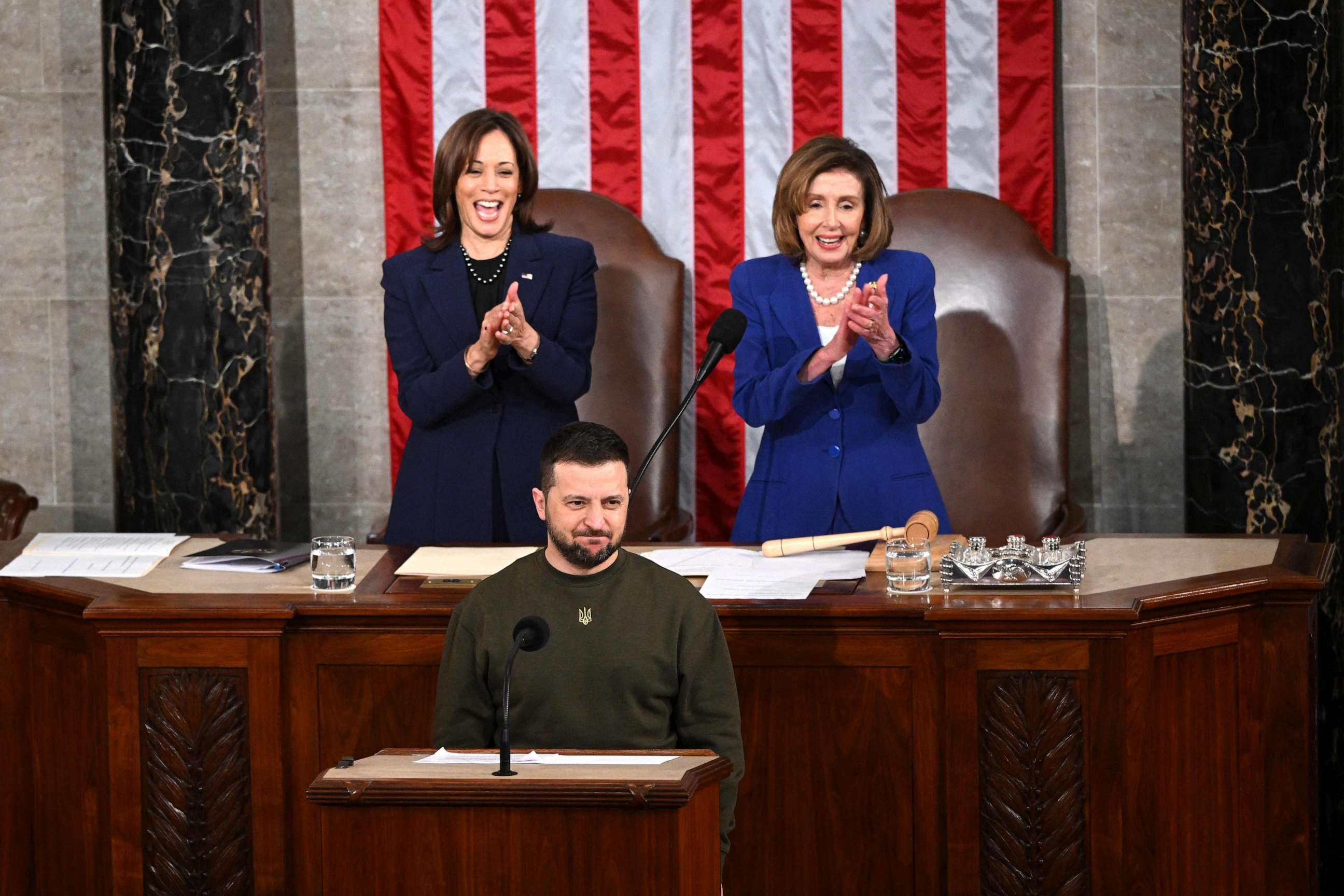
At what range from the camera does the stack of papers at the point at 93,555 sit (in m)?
3.87

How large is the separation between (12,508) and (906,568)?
352 cm

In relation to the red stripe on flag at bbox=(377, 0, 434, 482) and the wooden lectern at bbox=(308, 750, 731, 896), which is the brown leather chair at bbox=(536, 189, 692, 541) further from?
the wooden lectern at bbox=(308, 750, 731, 896)

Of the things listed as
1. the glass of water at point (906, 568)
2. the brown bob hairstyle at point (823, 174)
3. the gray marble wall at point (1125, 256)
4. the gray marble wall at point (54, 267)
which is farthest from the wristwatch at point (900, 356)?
the gray marble wall at point (54, 267)

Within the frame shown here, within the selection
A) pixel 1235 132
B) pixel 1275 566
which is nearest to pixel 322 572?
pixel 1275 566

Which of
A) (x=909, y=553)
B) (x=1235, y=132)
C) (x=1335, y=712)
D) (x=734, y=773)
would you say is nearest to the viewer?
(x=734, y=773)

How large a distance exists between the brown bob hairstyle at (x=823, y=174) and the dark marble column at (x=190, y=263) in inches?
92.4

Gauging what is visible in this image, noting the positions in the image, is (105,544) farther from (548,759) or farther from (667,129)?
(667,129)

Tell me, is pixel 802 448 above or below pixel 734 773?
above

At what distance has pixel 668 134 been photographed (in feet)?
19.7

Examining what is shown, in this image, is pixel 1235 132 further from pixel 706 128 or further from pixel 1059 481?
pixel 706 128

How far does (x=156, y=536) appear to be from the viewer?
4301mm

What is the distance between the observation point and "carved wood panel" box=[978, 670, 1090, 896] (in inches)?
128

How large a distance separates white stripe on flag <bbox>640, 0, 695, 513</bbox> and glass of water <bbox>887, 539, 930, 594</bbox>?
2.53 m

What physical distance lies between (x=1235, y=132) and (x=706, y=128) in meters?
1.84
